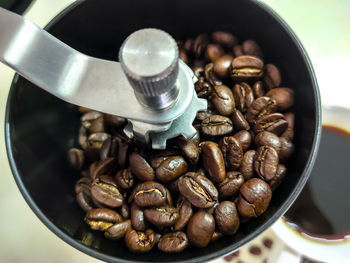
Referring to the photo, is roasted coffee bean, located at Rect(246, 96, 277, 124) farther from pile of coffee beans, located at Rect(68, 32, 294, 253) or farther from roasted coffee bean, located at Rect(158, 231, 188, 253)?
roasted coffee bean, located at Rect(158, 231, 188, 253)

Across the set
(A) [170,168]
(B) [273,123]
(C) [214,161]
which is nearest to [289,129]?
(B) [273,123]

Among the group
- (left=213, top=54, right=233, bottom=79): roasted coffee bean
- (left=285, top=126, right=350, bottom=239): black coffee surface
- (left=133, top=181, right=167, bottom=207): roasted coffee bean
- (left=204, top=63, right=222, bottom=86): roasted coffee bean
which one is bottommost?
(left=285, top=126, right=350, bottom=239): black coffee surface

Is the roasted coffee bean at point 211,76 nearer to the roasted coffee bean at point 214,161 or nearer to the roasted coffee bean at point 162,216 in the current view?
the roasted coffee bean at point 214,161

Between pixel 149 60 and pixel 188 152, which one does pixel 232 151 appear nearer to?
pixel 188 152

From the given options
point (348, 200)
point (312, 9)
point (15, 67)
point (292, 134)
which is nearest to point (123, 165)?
point (15, 67)

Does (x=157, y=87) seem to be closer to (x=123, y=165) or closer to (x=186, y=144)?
(x=186, y=144)

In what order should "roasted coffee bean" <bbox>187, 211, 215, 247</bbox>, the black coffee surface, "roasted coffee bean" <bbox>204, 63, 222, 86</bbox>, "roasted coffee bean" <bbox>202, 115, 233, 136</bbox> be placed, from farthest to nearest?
the black coffee surface < "roasted coffee bean" <bbox>204, 63, 222, 86</bbox> < "roasted coffee bean" <bbox>202, 115, 233, 136</bbox> < "roasted coffee bean" <bbox>187, 211, 215, 247</bbox>

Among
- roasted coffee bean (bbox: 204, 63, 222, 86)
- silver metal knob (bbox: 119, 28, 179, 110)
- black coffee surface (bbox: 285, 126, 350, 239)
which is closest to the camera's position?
silver metal knob (bbox: 119, 28, 179, 110)

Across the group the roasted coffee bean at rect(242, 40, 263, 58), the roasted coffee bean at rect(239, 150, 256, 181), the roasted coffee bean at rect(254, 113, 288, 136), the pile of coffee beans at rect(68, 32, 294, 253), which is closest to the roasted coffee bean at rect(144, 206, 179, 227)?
the pile of coffee beans at rect(68, 32, 294, 253)
